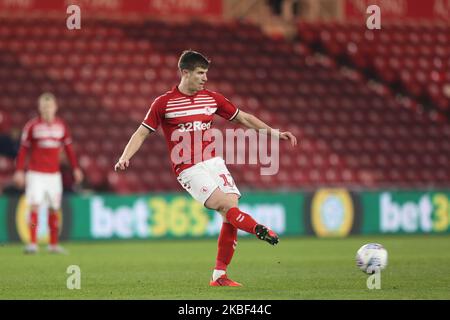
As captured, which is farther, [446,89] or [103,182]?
[446,89]

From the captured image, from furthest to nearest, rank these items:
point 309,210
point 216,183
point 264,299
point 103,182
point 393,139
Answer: point 393,139 < point 103,182 < point 309,210 < point 216,183 < point 264,299

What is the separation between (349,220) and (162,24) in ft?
26.4

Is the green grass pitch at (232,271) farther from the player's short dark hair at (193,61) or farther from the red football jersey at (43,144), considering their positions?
the player's short dark hair at (193,61)

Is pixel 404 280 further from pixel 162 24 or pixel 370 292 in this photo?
pixel 162 24

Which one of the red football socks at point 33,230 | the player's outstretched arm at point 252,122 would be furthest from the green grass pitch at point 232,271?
the player's outstretched arm at point 252,122

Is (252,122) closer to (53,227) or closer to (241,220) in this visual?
(241,220)

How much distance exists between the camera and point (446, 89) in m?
23.3

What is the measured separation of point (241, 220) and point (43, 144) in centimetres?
617

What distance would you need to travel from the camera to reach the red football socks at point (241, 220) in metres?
8.33

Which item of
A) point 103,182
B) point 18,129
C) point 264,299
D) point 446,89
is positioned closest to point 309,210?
point 103,182

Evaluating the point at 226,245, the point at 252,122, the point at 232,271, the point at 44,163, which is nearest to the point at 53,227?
the point at 44,163

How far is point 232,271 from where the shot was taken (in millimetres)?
10414

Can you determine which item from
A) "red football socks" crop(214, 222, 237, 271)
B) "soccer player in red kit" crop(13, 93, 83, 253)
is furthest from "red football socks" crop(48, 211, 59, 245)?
"red football socks" crop(214, 222, 237, 271)

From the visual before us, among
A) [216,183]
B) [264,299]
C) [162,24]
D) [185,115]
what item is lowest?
[264,299]
